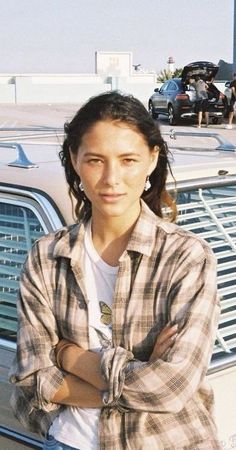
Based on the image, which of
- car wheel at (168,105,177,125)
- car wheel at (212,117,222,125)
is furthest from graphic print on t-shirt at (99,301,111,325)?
car wheel at (212,117,222,125)

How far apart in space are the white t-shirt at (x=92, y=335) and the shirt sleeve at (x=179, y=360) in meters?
0.09

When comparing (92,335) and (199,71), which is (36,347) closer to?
(92,335)

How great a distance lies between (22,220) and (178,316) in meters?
1.18

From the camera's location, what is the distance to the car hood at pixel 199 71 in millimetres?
27859

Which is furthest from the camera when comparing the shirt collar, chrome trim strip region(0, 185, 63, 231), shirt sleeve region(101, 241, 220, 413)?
chrome trim strip region(0, 185, 63, 231)

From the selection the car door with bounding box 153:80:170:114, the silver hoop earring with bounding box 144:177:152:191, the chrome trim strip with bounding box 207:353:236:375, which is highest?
the silver hoop earring with bounding box 144:177:152:191

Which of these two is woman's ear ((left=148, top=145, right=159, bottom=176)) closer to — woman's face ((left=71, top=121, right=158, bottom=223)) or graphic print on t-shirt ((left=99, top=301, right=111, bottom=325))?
woman's face ((left=71, top=121, right=158, bottom=223))

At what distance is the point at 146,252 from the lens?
7.09 ft

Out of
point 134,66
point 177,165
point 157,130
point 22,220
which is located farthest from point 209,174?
point 134,66

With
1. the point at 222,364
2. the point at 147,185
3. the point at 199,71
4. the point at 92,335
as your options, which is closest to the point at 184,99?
the point at 199,71

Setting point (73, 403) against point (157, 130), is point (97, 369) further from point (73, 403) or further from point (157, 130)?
point (157, 130)

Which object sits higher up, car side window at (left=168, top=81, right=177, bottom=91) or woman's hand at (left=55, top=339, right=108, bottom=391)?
woman's hand at (left=55, top=339, right=108, bottom=391)

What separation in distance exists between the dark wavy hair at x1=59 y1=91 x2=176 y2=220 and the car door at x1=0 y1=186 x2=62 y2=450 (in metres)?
0.52

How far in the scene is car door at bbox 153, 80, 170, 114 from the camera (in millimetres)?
28078
